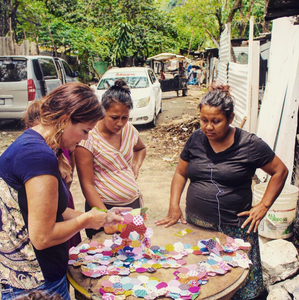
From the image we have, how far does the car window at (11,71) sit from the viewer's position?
26.8 feet

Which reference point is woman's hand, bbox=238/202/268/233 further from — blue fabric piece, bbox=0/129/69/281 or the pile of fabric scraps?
blue fabric piece, bbox=0/129/69/281

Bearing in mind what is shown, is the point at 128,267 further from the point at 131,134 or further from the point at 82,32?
the point at 82,32

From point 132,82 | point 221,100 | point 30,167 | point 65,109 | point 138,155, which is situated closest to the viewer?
point 30,167

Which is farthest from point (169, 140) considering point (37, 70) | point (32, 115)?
point (32, 115)

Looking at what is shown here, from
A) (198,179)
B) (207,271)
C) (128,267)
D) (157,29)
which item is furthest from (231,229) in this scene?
(157,29)

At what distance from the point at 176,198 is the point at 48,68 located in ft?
27.5

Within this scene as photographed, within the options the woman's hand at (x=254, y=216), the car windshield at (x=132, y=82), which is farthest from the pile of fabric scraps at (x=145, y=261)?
the car windshield at (x=132, y=82)

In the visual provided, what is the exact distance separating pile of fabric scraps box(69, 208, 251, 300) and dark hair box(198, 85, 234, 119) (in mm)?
853

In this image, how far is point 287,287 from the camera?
266 cm

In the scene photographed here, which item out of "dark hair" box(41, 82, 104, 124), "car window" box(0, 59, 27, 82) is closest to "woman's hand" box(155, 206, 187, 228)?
"dark hair" box(41, 82, 104, 124)

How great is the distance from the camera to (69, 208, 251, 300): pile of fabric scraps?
1.58m

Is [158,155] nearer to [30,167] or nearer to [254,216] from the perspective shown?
[254,216]

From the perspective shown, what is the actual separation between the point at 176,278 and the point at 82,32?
17.4 metres

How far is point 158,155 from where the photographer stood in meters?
7.16
